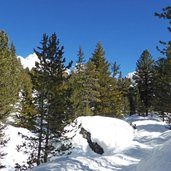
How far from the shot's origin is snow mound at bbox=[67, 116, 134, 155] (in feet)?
102

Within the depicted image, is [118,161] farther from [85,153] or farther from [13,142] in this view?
[13,142]

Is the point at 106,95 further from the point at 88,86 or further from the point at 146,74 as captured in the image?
the point at 146,74

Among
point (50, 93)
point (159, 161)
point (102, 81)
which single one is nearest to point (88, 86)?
point (102, 81)

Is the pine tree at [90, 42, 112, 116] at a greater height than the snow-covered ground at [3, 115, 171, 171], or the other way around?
the pine tree at [90, 42, 112, 116]

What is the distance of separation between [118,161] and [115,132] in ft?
52.1

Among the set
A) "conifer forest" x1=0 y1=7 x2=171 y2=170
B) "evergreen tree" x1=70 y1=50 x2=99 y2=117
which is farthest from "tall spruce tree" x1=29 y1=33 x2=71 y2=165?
"evergreen tree" x1=70 y1=50 x2=99 y2=117

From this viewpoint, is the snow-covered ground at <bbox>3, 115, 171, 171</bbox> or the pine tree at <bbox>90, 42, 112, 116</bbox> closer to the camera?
the snow-covered ground at <bbox>3, 115, 171, 171</bbox>

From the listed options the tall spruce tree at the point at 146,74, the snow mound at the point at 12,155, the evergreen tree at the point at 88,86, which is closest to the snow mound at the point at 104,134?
the snow mound at the point at 12,155

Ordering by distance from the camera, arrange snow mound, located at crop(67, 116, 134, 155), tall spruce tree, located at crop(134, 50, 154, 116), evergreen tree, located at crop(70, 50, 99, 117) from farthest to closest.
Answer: tall spruce tree, located at crop(134, 50, 154, 116) < evergreen tree, located at crop(70, 50, 99, 117) < snow mound, located at crop(67, 116, 134, 155)

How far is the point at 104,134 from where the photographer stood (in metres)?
32.2

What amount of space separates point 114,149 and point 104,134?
481 centimetres

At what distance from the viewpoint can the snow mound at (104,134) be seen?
102 ft

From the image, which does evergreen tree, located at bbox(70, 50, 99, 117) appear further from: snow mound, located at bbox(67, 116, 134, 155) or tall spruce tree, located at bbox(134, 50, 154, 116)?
tall spruce tree, located at bbox(134, 50, 154, 116)

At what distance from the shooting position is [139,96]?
65625 millimetres
